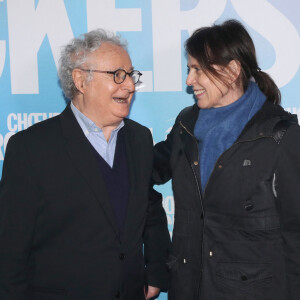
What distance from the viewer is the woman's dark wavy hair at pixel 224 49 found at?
2104 mm

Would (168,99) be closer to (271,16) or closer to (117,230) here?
(271,16)

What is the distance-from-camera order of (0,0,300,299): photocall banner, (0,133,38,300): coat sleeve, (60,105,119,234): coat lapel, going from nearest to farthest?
(0,133,38,300): coat sleeve
(60,105,119,234): coat lapel
(0,0,300,299): photocall banner

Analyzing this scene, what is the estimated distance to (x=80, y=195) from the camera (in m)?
1.98

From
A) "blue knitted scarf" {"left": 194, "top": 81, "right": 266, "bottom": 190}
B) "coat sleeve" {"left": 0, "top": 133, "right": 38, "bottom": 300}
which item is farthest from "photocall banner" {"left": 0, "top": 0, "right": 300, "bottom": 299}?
"coat sleeve" {"left": 0, "top": 133, "right": 38, "bottom": 300}

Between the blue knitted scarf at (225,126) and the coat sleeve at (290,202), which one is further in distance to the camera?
the blue knitted scarf at (225,126)

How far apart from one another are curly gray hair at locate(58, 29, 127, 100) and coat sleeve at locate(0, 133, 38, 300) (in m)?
0.46

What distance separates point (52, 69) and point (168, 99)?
0.84 meters

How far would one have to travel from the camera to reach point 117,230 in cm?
203

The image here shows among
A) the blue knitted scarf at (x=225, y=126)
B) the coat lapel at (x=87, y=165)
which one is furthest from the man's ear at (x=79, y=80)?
the blue knitted scarf at (x=225, y=126)

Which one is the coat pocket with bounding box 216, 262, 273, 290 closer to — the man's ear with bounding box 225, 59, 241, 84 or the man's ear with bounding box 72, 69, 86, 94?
the man's ear with bounding box 225, 59, 241, 84

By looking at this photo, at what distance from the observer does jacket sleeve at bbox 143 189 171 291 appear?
2424 mm

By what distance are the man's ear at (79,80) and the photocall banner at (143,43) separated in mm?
797

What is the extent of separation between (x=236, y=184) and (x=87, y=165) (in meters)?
0.74

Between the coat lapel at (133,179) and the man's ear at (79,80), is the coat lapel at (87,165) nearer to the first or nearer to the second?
the coat lapel at (133,179)
